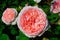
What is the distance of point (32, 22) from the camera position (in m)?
1.01

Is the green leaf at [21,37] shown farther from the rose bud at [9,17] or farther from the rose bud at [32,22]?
the rose bud at [9,17]

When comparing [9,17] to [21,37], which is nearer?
[21,37]

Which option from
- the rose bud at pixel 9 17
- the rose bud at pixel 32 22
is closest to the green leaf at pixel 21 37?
the rose bud at pixel 32 22

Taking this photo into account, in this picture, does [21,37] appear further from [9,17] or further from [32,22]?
[9,17]

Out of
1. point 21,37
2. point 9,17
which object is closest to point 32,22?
point 21,37

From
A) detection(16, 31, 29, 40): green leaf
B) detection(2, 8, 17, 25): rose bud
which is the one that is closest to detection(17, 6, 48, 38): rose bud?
detection(16, 31, 29, 40): green leaf

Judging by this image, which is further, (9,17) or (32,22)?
(9,17)

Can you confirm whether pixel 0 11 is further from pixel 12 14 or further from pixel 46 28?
pixel 46 28

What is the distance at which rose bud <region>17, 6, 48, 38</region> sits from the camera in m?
1.00

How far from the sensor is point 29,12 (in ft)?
3.39

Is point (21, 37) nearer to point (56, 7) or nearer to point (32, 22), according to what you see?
point (32, 22)

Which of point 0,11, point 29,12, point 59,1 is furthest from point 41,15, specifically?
point 0,11

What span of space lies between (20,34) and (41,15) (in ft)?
0.42

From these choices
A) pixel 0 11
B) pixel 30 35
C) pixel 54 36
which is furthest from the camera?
pixel 0 11
